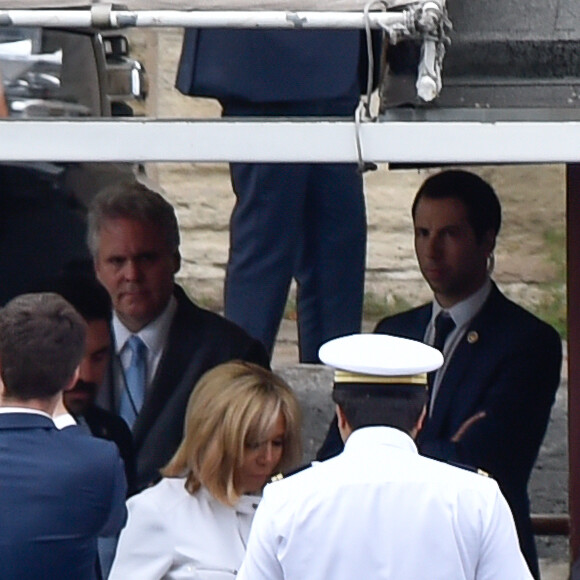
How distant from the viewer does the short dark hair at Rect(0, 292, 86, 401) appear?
3.13m

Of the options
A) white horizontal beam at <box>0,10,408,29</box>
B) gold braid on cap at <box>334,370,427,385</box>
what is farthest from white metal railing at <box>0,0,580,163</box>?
gold braid on cap at <box>334,370,427,385</box>

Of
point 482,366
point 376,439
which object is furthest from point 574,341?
point 376,439

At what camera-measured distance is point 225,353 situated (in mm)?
3791

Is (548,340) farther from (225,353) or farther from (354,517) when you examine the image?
(354,517)

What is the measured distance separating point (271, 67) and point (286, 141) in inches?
49.1

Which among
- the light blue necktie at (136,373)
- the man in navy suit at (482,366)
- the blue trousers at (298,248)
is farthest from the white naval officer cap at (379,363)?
the blue trousers at (298,248)

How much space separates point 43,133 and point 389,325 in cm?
116

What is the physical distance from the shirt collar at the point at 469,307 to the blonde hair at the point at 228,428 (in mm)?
529

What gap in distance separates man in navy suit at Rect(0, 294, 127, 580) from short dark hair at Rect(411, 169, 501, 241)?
3.55 ft

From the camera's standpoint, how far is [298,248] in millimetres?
4988

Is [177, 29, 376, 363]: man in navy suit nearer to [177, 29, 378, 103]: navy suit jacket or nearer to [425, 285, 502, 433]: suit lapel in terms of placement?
[177, 29, 378, 103]: navy suit jacket

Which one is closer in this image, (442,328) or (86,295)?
(442,328)

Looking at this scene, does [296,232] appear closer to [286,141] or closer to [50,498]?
[286,141]

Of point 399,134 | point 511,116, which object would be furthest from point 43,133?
point 511,116
